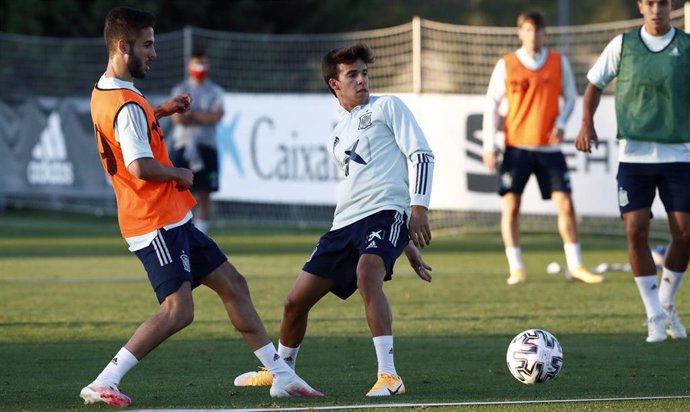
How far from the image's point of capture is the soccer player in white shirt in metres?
7.01

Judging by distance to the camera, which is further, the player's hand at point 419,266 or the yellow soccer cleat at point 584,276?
the yellow soccer cleat at point 584,276

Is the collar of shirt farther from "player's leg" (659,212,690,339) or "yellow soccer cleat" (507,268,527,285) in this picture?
"player's leg" (659,212,690,339)

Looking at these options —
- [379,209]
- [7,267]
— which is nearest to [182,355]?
[379,209]

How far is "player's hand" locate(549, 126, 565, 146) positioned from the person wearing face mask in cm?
451

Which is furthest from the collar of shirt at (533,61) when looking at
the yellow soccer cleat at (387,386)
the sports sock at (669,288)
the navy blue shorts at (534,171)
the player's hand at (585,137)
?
the yellow soccer cleat at (387,386)

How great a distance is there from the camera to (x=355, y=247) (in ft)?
23.6

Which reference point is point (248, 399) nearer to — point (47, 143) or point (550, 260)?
point (550, 260)

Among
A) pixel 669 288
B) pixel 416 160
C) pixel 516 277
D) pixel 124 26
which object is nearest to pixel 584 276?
pixel 516 277

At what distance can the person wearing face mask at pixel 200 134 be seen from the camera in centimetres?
1595

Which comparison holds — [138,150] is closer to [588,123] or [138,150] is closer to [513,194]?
[588,123]

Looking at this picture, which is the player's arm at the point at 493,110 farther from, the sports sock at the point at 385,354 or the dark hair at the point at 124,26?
the dark hair at the point at 124,26

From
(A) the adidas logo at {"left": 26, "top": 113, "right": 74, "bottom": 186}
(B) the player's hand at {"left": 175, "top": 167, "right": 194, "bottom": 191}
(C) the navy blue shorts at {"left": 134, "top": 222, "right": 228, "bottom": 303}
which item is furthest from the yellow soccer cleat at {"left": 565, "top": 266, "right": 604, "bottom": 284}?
(A) the adidas logo at {"left": 26, "top": 113, "right": 74, "bottom": 186}

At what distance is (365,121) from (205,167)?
29.7ft

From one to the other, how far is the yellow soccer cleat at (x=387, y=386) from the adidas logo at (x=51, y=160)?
17259 millimetres
